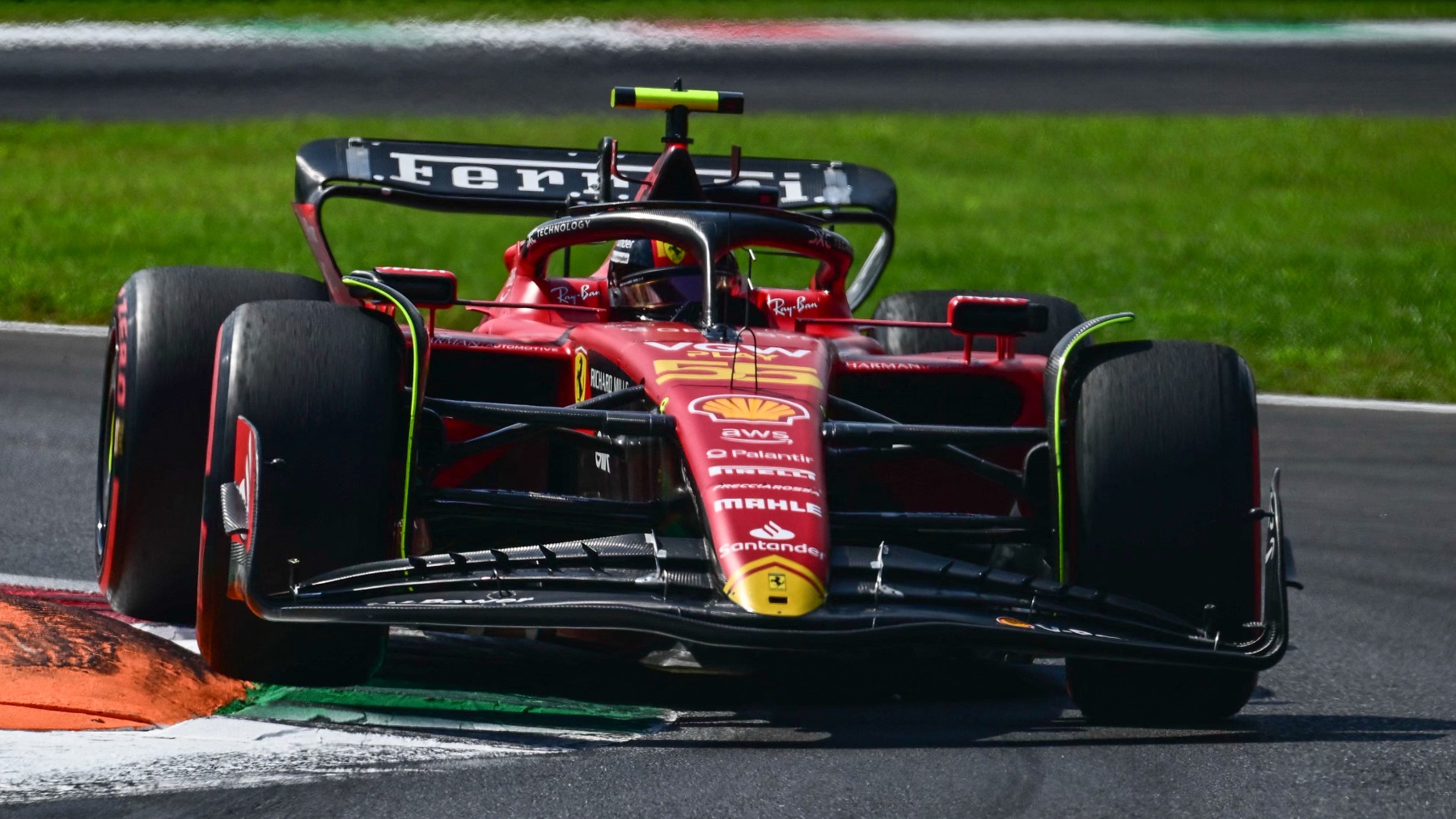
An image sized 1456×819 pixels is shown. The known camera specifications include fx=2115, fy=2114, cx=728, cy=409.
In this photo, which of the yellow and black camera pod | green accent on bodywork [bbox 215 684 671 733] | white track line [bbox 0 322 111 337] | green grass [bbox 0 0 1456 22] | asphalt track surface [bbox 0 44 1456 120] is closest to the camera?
green accent on bodywork [bbox 215 684 671 733]

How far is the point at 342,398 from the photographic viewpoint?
4.72 m

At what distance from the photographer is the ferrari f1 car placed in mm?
4480

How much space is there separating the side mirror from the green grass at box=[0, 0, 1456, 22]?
11889mm

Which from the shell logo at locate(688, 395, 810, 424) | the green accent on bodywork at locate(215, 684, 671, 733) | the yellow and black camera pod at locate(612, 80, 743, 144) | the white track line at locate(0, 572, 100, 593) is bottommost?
the white track line at locate(0, 572, 100, 593)

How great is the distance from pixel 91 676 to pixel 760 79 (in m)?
18.6

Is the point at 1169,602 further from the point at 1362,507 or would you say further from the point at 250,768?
the point at 1362,507

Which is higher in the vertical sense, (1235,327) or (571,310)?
(571,310)

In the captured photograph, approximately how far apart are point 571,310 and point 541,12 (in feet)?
36.7

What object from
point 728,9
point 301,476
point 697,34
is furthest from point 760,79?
point 301,476

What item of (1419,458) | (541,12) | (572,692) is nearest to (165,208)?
(541,12)

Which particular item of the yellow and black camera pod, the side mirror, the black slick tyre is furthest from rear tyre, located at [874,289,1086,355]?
the black slick tyre

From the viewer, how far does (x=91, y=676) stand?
15.6ft

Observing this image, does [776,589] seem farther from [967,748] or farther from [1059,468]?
[1059,468]

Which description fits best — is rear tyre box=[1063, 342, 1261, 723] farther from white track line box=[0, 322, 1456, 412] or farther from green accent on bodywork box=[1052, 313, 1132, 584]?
white track line box=[0, 322, 1456, 412]
